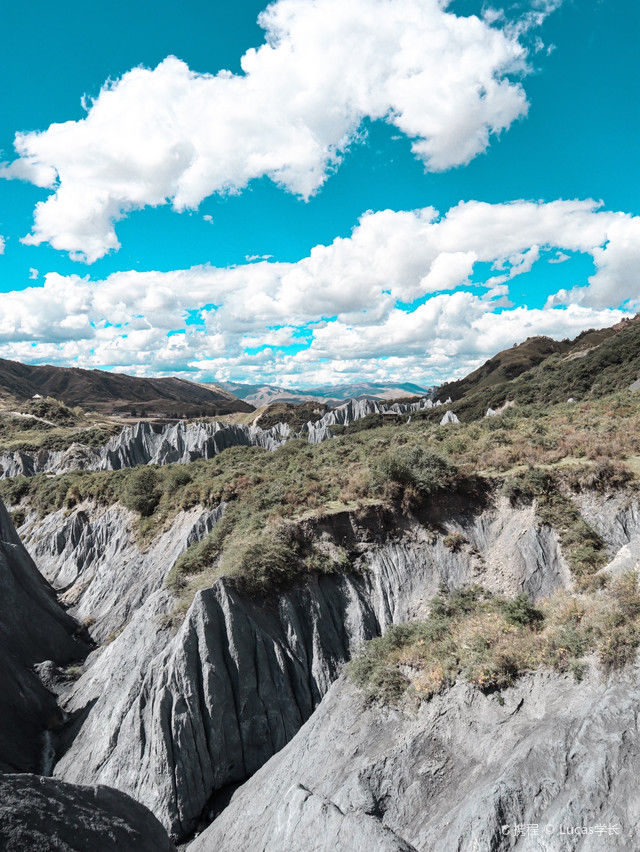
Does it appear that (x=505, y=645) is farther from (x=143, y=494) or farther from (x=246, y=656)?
(x=143, y=494)

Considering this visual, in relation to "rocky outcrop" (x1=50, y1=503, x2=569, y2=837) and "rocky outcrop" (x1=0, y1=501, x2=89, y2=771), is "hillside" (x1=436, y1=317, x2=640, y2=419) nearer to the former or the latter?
"rocky outcrop" (x1=50, y1=503, x2=569, y2=837)

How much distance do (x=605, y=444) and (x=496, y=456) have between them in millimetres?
5198

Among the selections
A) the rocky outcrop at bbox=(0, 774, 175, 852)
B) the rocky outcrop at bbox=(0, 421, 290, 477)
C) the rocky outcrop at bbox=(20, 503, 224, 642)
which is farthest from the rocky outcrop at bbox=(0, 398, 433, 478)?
the rocky outcrop at bbox=(0, 774, 175, 852)

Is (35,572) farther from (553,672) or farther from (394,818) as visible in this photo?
(553,672)

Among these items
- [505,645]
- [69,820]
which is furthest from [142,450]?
[505,645]

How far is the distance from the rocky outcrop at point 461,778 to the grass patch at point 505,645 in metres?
0.38

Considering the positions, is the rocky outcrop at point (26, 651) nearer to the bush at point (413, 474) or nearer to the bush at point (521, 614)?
the bush at point (521, 614)

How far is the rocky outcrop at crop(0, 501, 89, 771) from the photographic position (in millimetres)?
14906

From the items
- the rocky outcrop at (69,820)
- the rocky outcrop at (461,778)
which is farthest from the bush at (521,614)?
the rocky outcrop at (69,820)

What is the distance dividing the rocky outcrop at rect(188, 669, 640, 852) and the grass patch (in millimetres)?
377

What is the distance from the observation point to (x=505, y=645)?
11094 millimetres

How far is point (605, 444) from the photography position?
66.8 ft

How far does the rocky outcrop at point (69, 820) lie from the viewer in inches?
298

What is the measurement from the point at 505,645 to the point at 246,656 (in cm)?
958
